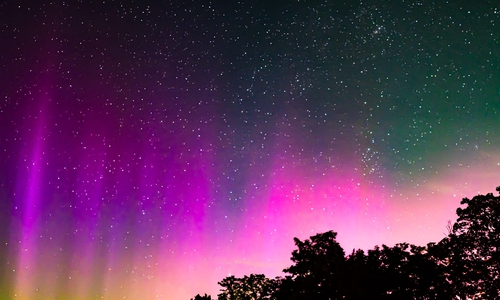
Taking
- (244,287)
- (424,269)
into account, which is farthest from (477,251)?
(244,287)

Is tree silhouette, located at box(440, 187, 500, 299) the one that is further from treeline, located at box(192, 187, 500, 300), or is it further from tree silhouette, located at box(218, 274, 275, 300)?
tree silhouette, located at box(218, 274, 275, 300)

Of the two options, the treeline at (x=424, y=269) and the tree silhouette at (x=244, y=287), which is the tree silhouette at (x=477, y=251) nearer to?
the treeline at (x=424, y=269)

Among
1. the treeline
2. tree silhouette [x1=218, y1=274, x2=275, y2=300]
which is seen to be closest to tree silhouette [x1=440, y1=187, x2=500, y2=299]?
the treeline

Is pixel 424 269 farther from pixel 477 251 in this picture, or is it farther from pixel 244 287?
pixel 244 287

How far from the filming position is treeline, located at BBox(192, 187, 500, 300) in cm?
2395

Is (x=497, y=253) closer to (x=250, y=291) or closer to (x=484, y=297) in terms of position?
(x=484, y=297)

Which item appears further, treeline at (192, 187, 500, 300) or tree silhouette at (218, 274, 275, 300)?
tree silhouette at (218, 274, 275, 300)

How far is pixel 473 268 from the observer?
24516 millimetres

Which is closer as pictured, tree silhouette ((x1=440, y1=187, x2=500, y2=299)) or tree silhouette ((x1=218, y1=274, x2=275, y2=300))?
tree silhouette ((x1=440, y1=187, x2=500, y2=299))

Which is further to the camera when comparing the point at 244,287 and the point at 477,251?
the point at 244,287

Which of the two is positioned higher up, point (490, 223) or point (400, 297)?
point (490, 223)

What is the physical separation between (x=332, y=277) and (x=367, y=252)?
14.3ft

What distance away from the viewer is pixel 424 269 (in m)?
27.6

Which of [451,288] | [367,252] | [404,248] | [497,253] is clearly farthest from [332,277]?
[497,253]
